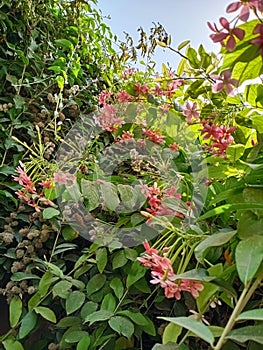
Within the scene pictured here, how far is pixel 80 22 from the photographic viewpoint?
1257 millimetres

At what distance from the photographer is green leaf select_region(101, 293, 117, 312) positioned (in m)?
0.58

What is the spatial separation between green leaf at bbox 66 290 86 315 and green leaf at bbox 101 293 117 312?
4 cm

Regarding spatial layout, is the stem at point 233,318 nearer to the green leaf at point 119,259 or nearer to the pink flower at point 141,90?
the green leaf at point 119,259

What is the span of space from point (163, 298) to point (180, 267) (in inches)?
5.2

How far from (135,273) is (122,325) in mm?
80

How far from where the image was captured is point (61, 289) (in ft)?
2.06

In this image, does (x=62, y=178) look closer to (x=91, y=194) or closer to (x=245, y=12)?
(x=91, y=194)

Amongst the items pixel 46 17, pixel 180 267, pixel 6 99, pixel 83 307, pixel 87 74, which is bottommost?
pixel 83 307

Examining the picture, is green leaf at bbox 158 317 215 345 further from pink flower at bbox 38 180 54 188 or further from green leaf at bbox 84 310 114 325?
pink flower at bbox 38 180 54 188

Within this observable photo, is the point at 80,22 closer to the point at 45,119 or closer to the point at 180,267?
the point at 45,119

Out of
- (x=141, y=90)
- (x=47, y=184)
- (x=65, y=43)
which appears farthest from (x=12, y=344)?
(x=65, y=43)

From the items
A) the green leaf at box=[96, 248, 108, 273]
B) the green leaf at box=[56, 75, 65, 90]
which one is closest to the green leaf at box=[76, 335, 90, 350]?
the green leaf at box=[96, 248, 108, 273]

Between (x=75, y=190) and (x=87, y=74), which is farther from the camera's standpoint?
(x=87, y=74)

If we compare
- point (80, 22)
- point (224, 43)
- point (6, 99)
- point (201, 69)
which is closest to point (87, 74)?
point (80, 22)
